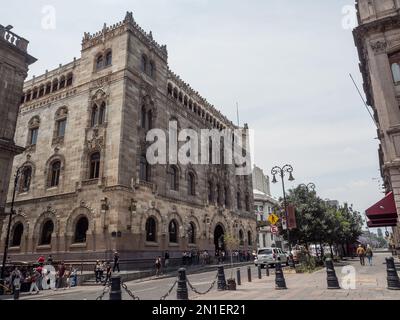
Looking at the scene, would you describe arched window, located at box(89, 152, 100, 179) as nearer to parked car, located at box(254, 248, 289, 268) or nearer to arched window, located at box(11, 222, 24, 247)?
arched window, located at box(11, 222, 24, 247)

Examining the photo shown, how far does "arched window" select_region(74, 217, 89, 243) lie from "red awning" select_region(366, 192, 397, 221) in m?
21.2

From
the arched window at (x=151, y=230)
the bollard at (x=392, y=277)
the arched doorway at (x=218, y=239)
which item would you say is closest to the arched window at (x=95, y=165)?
the arched window at (x=151, y=230)

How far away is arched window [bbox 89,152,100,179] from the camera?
2738cm

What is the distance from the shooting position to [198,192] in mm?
35812

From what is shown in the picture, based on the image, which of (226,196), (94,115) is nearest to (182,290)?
(94,115)

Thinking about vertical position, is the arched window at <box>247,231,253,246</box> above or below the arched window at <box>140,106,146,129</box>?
below

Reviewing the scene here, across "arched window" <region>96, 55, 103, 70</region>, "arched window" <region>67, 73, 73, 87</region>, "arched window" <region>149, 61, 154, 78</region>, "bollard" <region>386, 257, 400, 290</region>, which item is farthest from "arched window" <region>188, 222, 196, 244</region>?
"bollard" <region>386, 257, 400, 290</region>

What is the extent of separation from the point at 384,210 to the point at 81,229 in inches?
893

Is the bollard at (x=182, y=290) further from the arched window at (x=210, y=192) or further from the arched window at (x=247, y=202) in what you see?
the arched window at (x=247, y=202)

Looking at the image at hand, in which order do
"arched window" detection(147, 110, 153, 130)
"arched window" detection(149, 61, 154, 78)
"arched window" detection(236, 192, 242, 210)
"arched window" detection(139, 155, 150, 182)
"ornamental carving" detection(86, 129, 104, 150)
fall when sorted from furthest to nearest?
"arched window" detection(236, 192, 242, 210), "arched window" detection(149, 61, 154, 78), "arched window" detection(147, 110, 153, 130), "arched window" detection(139, 155, 150, 182), "ornamental carving" detection(86, 129, 104, 150)

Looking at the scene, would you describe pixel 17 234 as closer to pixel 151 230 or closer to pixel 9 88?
pixel 151 230

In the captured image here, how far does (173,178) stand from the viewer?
3278cm

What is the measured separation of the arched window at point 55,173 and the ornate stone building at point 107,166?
10cm

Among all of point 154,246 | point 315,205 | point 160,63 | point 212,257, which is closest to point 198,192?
point 212,257
